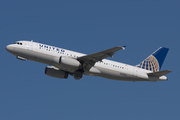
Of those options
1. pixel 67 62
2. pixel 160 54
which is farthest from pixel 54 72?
pixel 160 54

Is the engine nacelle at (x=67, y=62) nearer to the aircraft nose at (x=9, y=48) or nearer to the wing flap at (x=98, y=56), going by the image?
the wing flap at (x=98, y=56)

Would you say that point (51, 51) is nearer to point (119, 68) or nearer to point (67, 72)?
point (67, 72)

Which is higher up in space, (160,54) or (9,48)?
(160,54)

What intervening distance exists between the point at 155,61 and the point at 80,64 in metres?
13.4

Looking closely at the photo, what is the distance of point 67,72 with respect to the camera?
1700 inches

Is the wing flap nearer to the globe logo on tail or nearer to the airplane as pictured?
the airplane

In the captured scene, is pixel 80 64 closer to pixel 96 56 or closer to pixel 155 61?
pixel 96 56

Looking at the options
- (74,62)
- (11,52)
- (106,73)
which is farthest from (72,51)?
(11,52)

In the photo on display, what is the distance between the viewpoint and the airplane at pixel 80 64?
38.2 metres

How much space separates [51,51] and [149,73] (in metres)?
14.4

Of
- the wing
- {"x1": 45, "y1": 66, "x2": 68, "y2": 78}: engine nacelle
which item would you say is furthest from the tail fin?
{"x1": 45, "y1": 66, "x2": 68, "y2": 78}: engine nacelle

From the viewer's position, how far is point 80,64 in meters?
39.3

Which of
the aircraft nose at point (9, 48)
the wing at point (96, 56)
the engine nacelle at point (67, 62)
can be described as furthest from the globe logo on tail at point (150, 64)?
the aircraft nose at point (9, 48)

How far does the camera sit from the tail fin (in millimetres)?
44969
